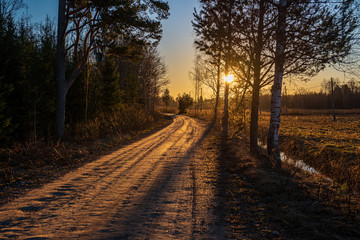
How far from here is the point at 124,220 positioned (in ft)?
11.0

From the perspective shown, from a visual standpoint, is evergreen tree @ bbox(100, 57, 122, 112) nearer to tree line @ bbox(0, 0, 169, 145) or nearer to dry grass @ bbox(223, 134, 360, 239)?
tree line @ bbox(0, 0, 169, 145)

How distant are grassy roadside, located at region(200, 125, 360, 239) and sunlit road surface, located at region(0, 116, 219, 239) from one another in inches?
20.8

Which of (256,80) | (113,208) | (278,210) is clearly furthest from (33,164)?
(256,80)

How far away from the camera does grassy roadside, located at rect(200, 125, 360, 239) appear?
297 centimetres

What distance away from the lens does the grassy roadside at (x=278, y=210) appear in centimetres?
297

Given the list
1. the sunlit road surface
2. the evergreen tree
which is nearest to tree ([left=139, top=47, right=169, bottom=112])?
the evergreen tree

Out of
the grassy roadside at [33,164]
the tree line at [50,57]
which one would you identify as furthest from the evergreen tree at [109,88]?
the grassy roadside at [33,164]

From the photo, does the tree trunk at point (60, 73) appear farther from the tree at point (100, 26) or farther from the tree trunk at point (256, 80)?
the tree trunk at point (256, 80)

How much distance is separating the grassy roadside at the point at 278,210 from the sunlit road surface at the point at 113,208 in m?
0.53

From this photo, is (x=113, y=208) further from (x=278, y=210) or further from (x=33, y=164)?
(x=33, y=164)

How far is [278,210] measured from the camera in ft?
12.1

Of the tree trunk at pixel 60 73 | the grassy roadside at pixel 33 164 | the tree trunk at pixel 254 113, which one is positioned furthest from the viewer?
the tree trunk at pixel 60 73

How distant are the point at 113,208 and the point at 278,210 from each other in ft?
10.4

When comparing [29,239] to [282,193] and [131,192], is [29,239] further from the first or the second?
[282,193]
